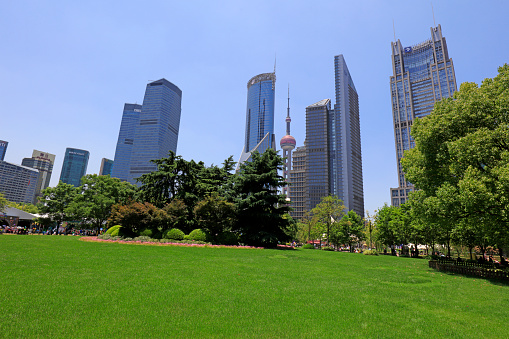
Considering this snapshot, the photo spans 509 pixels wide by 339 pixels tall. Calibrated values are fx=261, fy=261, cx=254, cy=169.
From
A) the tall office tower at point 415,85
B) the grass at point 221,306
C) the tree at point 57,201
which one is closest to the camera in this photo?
the grass at point 221,306

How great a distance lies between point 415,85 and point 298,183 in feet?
313

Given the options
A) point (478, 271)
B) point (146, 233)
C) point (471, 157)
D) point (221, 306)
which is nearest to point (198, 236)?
point (146, 233)

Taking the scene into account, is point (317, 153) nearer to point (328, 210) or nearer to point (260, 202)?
point (328, 210)

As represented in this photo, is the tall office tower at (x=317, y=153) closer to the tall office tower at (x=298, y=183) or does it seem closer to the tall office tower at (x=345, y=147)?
the tall office tower at (x=345, y=147)

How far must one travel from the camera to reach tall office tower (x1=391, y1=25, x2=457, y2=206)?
506ft

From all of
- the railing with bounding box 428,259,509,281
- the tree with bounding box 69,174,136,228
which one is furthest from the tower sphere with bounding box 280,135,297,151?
the railing with bounding box 428,259,509,281

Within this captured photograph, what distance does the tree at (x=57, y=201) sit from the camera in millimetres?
47375

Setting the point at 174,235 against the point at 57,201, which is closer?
the point at 174,235

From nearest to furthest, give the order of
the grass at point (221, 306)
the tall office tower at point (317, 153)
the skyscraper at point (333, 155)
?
the grass at point (221, 306), the tall office tower at point (317, 153), the skyscraper at point (333, 155)

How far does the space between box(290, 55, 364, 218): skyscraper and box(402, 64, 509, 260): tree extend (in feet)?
473

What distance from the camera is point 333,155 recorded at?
171m

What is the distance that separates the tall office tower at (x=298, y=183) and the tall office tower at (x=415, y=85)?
55645 millimetres

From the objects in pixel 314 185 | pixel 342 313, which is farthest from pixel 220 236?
pixel 314 185

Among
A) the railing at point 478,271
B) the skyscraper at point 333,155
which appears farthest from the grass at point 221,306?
the skyscraper at point 333,155
